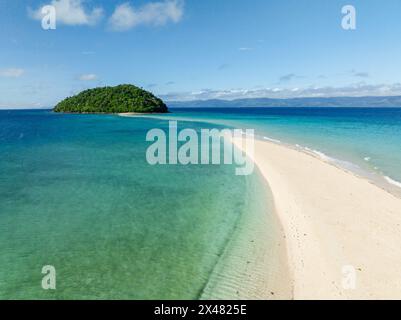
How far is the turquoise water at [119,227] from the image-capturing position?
7.98 meters

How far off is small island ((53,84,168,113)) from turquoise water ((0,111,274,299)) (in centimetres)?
11448

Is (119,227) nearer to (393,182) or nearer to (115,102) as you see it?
(393,182)

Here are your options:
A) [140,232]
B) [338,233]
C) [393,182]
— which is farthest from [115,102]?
[338,233]

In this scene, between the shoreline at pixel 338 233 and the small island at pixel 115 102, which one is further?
the small island at pixel 115 102

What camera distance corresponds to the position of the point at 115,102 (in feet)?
455

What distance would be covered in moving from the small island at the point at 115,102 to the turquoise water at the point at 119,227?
114 metres

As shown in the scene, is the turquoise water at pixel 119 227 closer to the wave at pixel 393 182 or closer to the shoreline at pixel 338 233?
the shoreline at pixel 338 233

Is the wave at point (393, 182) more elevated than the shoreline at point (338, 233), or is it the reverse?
the wave at point (393, 182)

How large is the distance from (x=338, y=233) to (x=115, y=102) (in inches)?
5442

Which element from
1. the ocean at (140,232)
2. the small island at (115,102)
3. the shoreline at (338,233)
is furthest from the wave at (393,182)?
the small island at (115,102)

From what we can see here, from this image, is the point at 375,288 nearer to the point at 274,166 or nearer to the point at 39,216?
the point at 39,216

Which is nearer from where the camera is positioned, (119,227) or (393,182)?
(119,227)

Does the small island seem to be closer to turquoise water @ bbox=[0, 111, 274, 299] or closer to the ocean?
turquoise water @ bbox=[0, 111, 274, 299]

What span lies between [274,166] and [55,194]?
14317 millimetres
